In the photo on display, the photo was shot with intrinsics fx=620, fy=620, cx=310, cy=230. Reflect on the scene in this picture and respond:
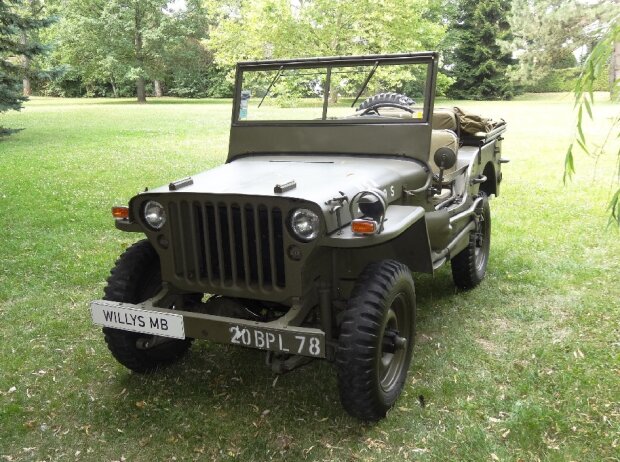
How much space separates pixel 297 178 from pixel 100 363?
77.2 inches

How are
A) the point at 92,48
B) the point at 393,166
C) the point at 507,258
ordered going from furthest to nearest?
1. the point at 92,48
2. the point at 507,258
3. the point at 393,166

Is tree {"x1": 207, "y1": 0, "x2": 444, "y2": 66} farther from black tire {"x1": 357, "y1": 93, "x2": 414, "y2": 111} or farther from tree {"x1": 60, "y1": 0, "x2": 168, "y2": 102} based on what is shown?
tree {"x1": 60, "y1": 0, "x2": 168, "y2": 102}

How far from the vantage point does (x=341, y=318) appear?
11.6ft

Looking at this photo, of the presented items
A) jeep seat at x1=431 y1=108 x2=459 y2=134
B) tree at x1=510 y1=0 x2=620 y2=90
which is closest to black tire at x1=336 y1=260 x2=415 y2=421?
jeep seat at x1=431 y1=108 x2=459 y2=134

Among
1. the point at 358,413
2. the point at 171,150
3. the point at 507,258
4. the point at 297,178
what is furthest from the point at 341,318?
the point at 171,150

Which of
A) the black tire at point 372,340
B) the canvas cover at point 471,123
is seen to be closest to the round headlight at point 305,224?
the black tire at point 372,340

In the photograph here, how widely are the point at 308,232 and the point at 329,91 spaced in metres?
1.89

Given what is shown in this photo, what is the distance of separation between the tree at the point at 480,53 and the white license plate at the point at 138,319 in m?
34.8

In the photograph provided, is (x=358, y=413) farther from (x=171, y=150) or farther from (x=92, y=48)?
(x=92, y=48)

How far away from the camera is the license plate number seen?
3.20 meters

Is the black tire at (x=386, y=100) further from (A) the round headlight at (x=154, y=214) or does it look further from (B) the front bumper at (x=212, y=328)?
(B) the front bumper at (x=212, y=328)

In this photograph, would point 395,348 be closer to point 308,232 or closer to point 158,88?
point 308,232

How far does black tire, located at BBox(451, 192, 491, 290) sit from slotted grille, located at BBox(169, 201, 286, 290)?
2.36 metres

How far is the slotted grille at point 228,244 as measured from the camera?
3.44 metres
